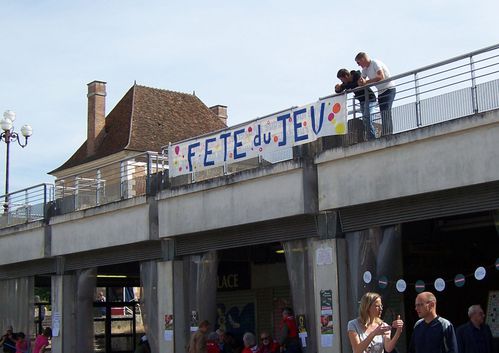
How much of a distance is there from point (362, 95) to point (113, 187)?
8218mm

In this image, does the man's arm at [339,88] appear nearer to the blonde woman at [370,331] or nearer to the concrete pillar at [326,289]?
the concrete pillar at [326,289]

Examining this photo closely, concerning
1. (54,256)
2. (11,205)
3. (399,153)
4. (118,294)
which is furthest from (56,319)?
(399,153)

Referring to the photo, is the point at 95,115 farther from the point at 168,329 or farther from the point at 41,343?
the point at 168,329

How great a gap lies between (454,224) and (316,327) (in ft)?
13.9

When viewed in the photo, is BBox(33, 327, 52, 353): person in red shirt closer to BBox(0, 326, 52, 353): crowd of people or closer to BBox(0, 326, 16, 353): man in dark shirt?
BBox(0, 326, 52, 353): crowd of people

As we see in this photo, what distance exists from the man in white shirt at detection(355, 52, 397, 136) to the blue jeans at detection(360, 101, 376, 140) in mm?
155

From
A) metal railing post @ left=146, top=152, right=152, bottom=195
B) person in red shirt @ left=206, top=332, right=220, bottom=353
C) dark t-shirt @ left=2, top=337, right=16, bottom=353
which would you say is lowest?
dark t-shirt @ left=2, top=337, right=16, bottom=353

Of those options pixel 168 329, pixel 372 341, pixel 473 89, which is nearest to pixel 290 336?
pixel 168 329

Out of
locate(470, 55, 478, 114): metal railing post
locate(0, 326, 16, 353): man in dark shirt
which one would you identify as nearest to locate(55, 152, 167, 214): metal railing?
locate(0, 326, 16, 353): man in dark shirt

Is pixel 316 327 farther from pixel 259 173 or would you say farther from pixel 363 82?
pixel 363 82

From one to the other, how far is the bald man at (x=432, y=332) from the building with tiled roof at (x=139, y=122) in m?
39.9

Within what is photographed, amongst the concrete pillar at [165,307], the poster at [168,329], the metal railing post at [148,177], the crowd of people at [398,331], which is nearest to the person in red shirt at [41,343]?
the concrete pillar at [165,307]

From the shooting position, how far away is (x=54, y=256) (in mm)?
23766

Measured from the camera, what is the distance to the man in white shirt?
1499 centimetres
